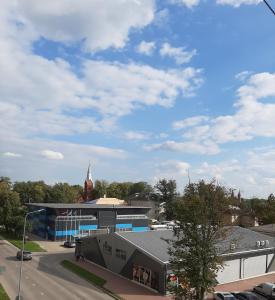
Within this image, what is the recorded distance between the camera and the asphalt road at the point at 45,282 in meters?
41.2

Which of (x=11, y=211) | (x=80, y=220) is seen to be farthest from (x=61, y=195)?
(x=80, y=220)

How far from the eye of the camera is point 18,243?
7344cm

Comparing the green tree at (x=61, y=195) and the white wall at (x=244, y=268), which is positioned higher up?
the green tree at (x=61, y=195)

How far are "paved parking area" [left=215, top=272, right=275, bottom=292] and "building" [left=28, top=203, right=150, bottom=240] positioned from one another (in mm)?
35296

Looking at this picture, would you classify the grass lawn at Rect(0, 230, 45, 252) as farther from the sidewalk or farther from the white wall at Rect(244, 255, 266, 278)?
the white wall at Rect(244, 255, 266, 278)

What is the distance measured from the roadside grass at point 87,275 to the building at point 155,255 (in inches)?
126

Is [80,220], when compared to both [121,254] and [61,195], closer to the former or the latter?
[121,254]

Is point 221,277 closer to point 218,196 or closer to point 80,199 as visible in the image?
point 218,196

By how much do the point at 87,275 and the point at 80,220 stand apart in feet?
107

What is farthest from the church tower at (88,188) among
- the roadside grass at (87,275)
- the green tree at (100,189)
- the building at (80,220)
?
the roadside grass at (87,275)

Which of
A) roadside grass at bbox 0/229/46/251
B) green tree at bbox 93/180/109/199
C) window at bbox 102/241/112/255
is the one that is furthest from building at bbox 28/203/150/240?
green tree at bbox 93/180/109/199

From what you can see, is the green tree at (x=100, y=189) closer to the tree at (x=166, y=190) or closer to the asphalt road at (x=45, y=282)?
the tree at (x=166, y=190)

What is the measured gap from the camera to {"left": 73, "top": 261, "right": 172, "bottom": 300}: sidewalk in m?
41.8

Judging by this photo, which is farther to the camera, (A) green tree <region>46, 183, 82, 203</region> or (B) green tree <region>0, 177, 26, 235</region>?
(A) green tree <region>46, 183, 82, 203</region>
